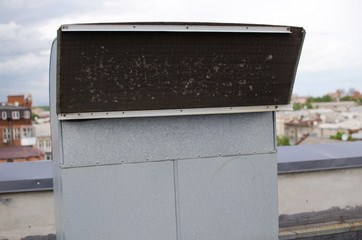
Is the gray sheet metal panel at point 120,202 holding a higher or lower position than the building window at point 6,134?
higher

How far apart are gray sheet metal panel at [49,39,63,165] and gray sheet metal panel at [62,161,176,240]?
176 mm

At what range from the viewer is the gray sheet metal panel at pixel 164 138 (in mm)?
2600

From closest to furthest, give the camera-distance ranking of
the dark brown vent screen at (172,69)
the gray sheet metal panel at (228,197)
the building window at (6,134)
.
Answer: the dark brown vent screen at (172,69)
the gray sheet metal panel at (228,197)
the building window at (6,134)

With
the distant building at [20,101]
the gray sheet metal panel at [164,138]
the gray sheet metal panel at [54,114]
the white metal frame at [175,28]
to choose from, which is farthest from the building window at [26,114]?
the white metal frame at [175,28]

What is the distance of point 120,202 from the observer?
2646 mm

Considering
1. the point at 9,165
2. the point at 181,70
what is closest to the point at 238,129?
the point at 181,70

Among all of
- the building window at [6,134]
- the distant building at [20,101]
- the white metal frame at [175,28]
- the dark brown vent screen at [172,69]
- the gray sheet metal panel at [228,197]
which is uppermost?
the distant building at [20,101]

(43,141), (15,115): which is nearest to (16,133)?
(15,115)

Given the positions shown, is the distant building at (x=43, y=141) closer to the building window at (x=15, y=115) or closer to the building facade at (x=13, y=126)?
the building facade at (x=13, y=126)

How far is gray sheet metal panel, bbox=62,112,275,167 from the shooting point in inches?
102

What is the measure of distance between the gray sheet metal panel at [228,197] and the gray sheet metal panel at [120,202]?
→ 120 millimetres

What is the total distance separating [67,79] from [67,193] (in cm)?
70

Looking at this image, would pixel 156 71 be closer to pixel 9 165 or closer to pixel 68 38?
pixel 68 38

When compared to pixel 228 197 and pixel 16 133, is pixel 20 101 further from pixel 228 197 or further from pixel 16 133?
pixel 228 197
